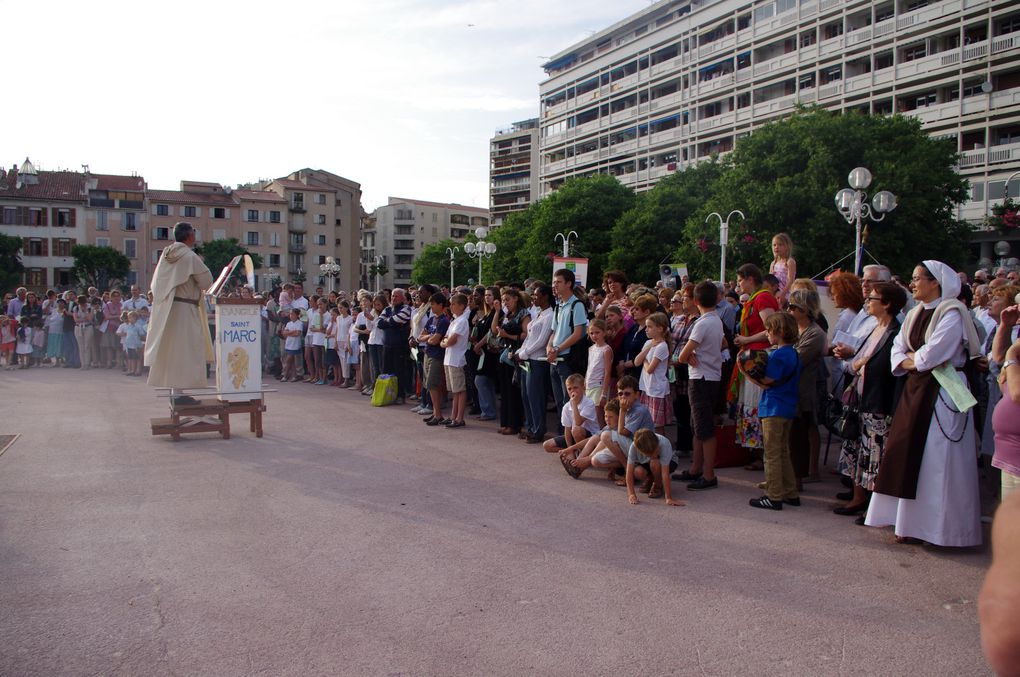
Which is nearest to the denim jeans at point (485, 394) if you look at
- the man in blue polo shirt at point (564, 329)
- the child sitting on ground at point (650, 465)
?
the man in blue polo shirt at point (564, 329)

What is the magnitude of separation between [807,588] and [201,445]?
7348mm

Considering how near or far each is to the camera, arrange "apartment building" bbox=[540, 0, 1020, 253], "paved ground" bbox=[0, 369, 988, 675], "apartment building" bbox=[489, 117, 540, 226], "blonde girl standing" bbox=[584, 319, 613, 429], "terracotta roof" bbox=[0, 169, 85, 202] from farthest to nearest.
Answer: "apartment building" bbox=[489, 117, 540, 226]
"terracotta roof" bbox=[0, 169, 85, 202]
"apartment building" bbox=[540, 0, 1020, 253]
"blonde girl standing" bbox=[584, 319, 613, 429]
"paved ground" bbox=[0, 369, 988, 675]

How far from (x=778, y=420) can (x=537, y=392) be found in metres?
3.90

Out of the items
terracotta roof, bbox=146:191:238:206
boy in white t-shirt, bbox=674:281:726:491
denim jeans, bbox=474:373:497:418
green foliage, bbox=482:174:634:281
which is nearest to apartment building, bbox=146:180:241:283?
terracotta roof, bbox=146:191:238:206

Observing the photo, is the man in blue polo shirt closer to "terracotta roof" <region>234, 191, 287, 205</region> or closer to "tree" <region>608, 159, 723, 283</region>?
"tree" <region>608, 159, 723, 283</region>

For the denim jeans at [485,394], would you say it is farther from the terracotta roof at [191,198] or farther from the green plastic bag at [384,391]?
the terracotta roof at [191,198]

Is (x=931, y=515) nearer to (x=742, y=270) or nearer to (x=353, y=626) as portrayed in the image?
(x=742, y=270)

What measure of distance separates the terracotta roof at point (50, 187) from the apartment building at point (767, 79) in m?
53.9

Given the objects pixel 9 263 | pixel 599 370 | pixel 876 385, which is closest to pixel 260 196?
pixel 9 263

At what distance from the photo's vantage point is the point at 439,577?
5.19 m

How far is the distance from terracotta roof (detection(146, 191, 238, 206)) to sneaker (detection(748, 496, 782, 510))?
327 feet

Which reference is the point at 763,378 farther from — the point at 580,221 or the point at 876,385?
the point at 580,221

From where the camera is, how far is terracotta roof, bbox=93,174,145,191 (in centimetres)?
9281

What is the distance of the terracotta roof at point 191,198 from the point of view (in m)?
95.8
